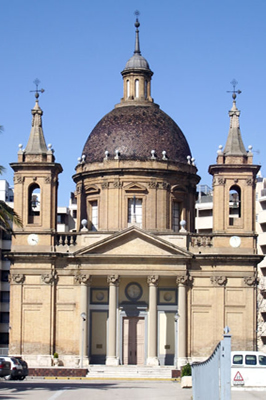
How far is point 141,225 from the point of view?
65.3 m

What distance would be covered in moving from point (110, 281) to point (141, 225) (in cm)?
541

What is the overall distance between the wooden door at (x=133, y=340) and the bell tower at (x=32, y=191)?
7290 mm

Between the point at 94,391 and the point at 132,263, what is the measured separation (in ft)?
65.3

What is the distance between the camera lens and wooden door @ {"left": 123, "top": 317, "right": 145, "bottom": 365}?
62.9m

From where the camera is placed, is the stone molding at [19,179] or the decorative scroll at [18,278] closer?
the decorative scroll at [18,278]

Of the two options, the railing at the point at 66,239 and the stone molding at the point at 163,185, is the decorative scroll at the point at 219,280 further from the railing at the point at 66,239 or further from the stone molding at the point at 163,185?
the railing at the point at 66,239

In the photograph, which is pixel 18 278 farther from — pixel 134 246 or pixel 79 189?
pixel 79 189

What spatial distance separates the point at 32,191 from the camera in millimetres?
65250

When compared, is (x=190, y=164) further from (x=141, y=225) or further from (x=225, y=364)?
(x=225, y=364)

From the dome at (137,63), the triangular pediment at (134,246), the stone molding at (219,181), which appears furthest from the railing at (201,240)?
the dome at (137,63)

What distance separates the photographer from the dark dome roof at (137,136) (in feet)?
219

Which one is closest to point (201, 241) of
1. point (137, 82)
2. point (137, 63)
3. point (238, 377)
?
point (137, 82)

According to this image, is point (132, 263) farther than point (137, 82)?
No

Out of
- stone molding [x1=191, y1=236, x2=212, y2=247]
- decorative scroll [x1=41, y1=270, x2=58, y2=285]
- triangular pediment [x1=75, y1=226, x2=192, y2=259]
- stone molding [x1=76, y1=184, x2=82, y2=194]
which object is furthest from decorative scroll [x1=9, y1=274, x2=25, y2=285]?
stone molding [x1=191, y1=236, x2=212, y2=247]
